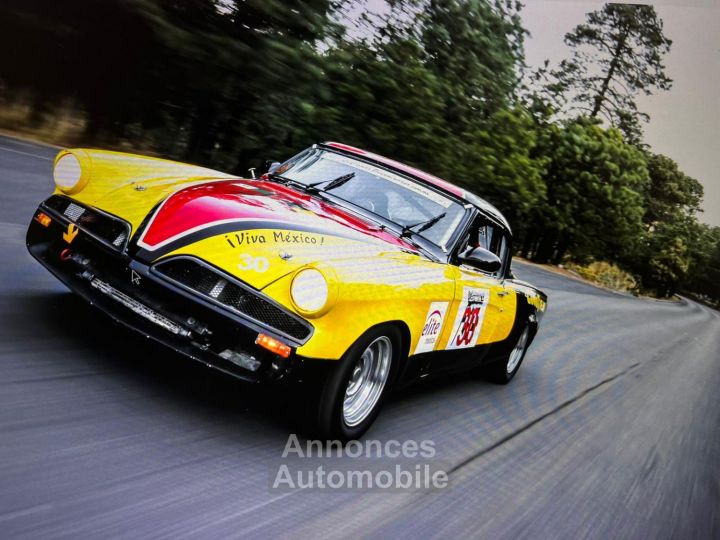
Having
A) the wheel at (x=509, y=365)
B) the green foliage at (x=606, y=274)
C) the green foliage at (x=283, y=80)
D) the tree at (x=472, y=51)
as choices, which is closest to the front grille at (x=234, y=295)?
the wheel at (x=509, y=365)

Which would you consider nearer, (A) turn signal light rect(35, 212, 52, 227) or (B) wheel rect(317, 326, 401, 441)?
(B) wheel rect(317, 326, 401, 441)

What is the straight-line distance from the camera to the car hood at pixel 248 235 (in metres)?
3.08

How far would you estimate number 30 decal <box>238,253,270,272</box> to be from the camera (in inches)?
120

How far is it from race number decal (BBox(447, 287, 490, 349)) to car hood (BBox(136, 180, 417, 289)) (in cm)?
64

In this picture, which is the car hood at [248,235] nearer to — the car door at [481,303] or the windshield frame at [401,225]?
the windshield frame at [401,225]

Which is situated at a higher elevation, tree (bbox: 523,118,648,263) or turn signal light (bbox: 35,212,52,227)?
tree (bbox: 523,118,648,263)

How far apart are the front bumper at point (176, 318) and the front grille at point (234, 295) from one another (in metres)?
0.04

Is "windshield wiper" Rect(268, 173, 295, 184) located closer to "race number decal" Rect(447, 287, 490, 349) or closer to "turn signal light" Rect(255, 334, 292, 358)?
"race number decal" Rect(447, 287, 490, 349)

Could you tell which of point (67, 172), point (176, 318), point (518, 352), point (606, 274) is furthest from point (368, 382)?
point (606, 274)

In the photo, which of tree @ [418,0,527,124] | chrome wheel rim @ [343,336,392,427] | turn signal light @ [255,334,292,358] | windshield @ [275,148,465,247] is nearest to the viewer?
turn signal light @ [255,334,292,358]

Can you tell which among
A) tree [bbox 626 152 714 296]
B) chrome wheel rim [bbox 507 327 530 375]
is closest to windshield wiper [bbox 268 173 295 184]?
chrome wheel rim [bbox 507 327 530 375]

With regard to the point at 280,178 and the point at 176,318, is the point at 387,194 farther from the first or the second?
the point at 176,318

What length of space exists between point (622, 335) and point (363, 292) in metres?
11.5

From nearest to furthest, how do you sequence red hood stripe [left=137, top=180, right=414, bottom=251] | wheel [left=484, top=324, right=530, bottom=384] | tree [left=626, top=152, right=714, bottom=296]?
red hood stripe [left=137, top=180, right=414, bottom=251] → wheel [left=484, top=324, right=530, bottom=384] → tree [left=626, top=152, right=714, bottom=296]
